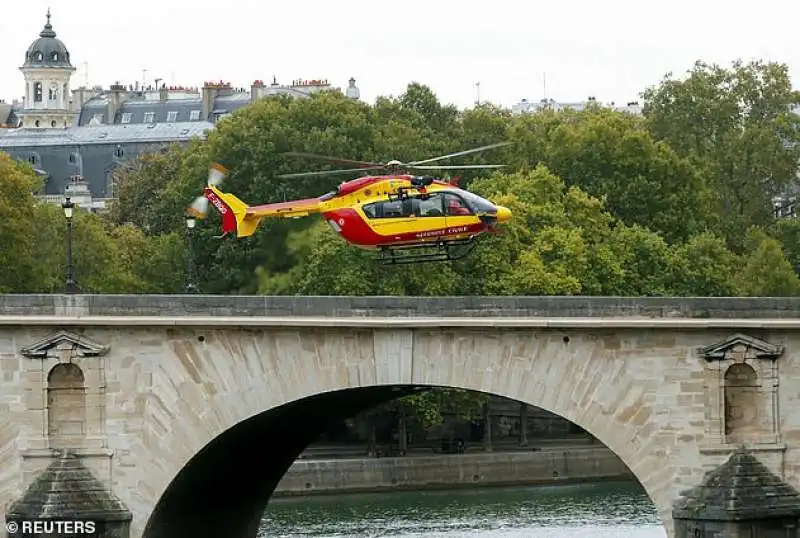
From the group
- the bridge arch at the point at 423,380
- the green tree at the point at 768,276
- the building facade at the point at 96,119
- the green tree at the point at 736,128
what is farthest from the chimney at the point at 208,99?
the bridge arch at the point at 423,380

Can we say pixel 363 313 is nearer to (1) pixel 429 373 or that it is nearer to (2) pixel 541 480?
(1) pixel 429 373

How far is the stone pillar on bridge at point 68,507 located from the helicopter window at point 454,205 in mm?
9386

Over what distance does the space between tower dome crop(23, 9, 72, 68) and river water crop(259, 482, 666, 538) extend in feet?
314

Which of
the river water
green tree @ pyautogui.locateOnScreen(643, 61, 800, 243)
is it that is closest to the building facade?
green tree @ pyautogui.locateOnScreen(643, 61, 800, 243)

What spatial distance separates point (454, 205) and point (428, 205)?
0.62 metres

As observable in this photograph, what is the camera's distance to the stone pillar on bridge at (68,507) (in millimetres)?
50125

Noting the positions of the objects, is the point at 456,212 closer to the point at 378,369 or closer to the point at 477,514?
the point at 378,369

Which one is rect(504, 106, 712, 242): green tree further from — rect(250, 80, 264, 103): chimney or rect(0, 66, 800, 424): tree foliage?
rect(250, 80, 264, 103): chimney

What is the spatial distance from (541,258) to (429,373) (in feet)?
102

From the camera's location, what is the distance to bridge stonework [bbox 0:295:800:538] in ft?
159

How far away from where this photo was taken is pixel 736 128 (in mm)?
104375

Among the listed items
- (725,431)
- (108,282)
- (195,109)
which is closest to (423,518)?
(108,282)

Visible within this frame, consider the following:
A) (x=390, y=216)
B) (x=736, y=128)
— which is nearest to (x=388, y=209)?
(x=390, y=216)

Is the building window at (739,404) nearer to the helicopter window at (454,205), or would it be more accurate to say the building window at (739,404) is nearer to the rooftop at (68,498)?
the helicopter window at (454,205)
